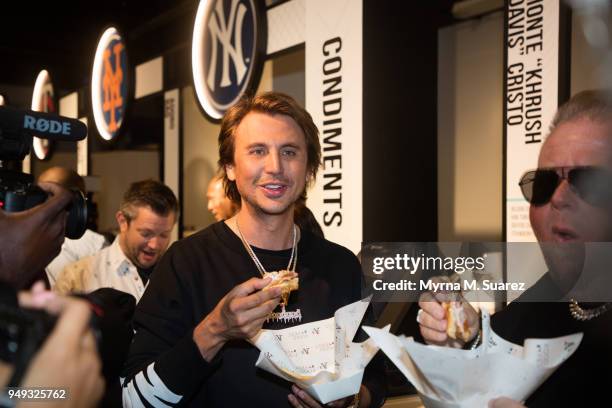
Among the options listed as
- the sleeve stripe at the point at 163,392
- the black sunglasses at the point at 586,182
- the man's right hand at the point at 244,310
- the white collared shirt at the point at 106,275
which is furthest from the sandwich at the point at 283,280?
the white collared shirt at the point at 106,275

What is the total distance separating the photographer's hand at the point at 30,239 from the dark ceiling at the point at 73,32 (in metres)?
5.73

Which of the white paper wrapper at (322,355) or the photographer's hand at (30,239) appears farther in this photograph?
the white paper wrapper at (322,355)

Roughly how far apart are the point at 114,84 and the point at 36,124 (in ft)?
18.0

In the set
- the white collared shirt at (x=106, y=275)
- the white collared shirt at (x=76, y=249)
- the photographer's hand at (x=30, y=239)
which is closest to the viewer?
the photographer's hand at (x=30, y=239)

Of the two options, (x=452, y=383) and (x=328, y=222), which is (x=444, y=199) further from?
(x=452, y=383)

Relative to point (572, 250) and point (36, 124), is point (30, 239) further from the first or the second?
point (572, 250)

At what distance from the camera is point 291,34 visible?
3689mm

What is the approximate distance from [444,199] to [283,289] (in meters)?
5.53

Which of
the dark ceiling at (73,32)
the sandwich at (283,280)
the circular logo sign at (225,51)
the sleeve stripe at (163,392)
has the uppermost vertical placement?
the dark ceiling at (73,32)

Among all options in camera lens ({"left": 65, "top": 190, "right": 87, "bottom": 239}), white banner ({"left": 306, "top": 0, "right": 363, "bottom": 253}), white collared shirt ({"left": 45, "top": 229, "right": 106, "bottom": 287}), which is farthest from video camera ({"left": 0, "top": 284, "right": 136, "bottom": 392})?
white collared shirt ({"left": 45, "top": 229, "right": 106, "bottom": 287})

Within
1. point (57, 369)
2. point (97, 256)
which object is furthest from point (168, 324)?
point (97, 256)

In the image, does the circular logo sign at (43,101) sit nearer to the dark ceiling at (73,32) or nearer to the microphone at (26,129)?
the dark ceiling at (73,32)

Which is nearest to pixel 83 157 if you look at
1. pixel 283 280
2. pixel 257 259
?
pixel 257 259

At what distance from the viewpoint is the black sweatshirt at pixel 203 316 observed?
1.22 m
